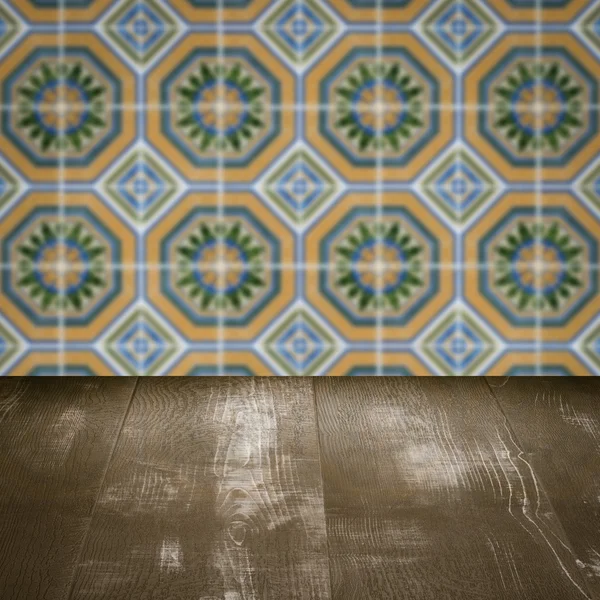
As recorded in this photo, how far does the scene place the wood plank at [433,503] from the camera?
102 centimetres

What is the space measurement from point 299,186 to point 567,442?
64 cm

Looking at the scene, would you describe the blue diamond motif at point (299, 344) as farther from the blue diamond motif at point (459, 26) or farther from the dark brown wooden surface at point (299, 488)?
the blue diamond motif at point (459, 26)

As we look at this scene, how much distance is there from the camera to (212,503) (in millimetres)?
1218

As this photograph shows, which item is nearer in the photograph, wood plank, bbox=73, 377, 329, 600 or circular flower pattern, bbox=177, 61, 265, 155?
wood plank, bbox=73, 377, 329, 600

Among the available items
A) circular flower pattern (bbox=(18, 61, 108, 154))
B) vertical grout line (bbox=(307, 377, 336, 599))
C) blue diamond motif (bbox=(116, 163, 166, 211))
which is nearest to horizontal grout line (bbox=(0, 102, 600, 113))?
circular flower pattern (bbox=(18, 61, 108, 154))

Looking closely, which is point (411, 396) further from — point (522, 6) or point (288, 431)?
point (522, 6)

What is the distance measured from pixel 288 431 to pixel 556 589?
1.86 ft

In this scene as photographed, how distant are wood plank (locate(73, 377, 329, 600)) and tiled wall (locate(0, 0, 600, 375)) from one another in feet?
0.57

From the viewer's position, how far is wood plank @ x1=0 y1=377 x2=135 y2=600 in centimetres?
105

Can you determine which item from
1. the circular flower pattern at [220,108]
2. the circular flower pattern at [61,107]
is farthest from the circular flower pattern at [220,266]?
the circular flower pattern at [61,107]

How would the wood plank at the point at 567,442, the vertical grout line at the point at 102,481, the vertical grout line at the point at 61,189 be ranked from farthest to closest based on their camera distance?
the vertical grout line at the point at 61,189 < the wood plank at the point at 567,442 < the vertical grout line at the point at 102,481

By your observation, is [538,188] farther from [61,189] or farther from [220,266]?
[61,189]

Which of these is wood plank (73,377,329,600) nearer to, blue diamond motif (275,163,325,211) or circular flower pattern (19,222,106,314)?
circular flower pattern (19,222,106,314)

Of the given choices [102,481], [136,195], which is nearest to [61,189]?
[136,195]
